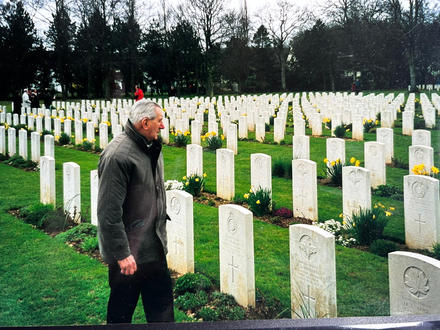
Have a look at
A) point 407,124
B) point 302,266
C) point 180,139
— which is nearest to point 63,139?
point 180,139

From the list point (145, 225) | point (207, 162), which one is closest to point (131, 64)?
point (145, 225)

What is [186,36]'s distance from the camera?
9.16 feet

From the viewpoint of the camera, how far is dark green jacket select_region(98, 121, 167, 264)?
2.13 meters

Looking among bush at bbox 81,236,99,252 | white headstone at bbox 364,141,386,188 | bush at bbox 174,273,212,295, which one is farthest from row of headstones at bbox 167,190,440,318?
white headstone at bbox 364,141,386,188

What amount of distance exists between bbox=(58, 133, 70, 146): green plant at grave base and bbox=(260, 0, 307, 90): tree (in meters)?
1.86

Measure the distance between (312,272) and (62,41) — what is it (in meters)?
1.99

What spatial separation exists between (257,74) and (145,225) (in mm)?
1201

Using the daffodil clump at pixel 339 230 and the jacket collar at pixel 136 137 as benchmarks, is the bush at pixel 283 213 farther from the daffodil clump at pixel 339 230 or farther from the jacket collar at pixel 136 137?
the jacket collar at pixel 136 137

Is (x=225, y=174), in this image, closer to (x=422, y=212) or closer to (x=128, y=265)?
(x=422, y=212)

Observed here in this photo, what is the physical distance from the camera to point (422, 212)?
133 inches

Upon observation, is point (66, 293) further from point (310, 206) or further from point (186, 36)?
point (310, 206)

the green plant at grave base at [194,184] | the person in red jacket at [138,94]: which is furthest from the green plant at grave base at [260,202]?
the person in red jacket at [138,94]

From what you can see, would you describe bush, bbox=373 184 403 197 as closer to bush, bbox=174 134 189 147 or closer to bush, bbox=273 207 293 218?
bush, bbox=273 207 293 218

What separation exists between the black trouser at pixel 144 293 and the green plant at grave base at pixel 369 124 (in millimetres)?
2740
